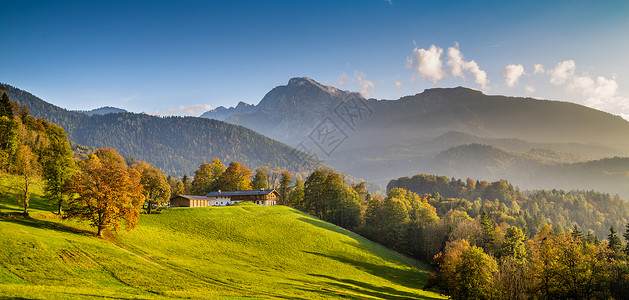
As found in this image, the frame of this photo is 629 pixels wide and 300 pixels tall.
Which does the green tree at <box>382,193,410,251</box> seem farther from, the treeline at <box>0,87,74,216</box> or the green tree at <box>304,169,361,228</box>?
the treeline at <box>0,87,74,216</box>

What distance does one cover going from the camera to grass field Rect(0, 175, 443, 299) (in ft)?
81.6

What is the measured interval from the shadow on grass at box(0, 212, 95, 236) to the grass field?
0.11 meters

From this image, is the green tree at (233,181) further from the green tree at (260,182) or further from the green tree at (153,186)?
the green tree at (153,186)

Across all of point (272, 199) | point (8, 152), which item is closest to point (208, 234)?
point (8, 152)

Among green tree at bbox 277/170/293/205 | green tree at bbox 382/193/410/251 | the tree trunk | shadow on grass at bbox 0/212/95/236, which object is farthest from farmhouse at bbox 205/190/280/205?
shadow on grass at bbox 0/212/95/236

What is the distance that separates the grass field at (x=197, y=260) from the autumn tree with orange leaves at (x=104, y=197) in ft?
6.26

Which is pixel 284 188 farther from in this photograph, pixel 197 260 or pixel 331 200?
pixel 197 260

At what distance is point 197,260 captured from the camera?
39.2m

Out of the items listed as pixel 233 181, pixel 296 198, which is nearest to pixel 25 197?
pixel 233 181

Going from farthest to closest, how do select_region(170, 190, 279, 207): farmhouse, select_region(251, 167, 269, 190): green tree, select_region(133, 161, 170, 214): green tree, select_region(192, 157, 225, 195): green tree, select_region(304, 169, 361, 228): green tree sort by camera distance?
select_region(251, 167, 269, 190): green tree → select_region(192, 157, 225, 195): green tree → select_region(304, 169, 361, 228): green tree → select_region(170, 190, 279, 207): farmhouse → select_region(133, 161, 170, 214): green tree

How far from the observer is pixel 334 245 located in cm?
6125

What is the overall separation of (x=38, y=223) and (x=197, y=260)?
17735 millimetres

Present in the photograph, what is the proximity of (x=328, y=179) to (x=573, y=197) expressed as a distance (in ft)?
512

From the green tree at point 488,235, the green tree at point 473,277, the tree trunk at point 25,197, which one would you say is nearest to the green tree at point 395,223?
the green tree at point 488,235
